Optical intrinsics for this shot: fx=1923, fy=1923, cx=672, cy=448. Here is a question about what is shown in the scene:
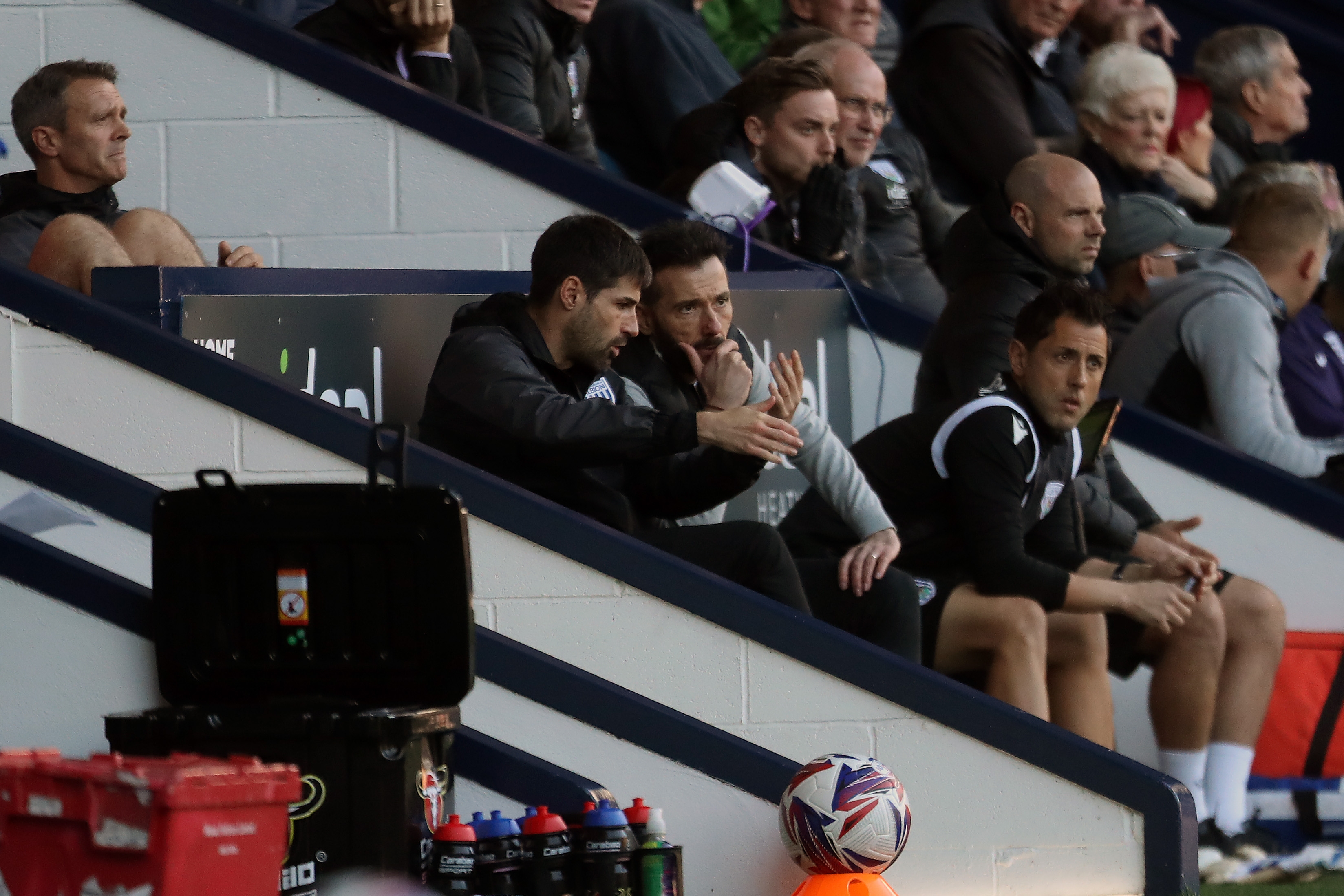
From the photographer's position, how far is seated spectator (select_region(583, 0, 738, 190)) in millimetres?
7355

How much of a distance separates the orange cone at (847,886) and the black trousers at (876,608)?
3.23 feet

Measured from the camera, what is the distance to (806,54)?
22.8ft

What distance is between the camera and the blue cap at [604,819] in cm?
367

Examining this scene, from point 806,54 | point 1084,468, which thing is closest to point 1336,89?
point 806,54

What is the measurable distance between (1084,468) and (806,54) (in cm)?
199

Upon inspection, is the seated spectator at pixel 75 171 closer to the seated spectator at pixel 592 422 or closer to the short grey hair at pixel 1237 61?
the seated spectator at pixel 592 422

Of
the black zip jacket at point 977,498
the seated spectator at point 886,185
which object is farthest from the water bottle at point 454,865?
the seated spectator at point 886,185

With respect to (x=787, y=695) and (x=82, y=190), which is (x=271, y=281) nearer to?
(x=82, y=190)

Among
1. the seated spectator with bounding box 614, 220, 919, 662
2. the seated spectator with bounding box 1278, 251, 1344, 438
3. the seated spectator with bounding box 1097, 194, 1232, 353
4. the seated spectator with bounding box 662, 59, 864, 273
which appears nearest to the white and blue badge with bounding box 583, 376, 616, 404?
the seated spectator with bounding box 614, 220, 919, 662

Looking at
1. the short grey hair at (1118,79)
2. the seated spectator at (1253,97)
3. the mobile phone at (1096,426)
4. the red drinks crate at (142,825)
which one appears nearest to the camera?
the red drinks crate at (142,825)

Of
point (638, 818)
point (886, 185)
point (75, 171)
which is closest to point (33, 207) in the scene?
point (75, 171)

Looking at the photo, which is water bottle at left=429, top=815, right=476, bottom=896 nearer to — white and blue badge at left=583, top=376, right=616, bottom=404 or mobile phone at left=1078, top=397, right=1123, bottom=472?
white and blue badge at left=583, top=376, right=616, bottom=404

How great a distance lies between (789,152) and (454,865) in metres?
3.47

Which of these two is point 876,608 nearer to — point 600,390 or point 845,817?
point 600,390
